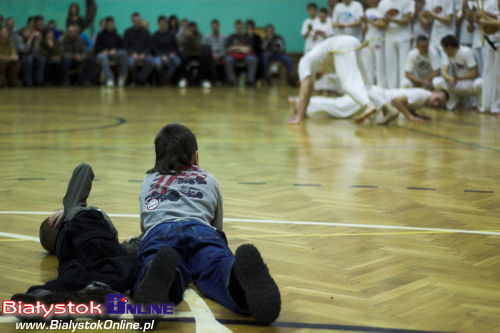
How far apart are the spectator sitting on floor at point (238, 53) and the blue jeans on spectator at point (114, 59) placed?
2380 millimetres

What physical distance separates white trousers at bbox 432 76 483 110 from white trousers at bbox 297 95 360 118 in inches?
74.8

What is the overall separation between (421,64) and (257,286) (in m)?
8.40

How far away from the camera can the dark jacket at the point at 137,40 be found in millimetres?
15305

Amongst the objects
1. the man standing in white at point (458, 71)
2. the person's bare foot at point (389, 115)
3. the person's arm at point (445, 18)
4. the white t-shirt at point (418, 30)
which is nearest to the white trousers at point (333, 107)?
the person's bare foot at point (389, 115)

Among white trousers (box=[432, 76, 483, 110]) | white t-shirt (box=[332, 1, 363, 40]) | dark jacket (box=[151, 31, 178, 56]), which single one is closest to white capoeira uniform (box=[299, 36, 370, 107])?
white trousers (box=[432, 76, 483, 110])

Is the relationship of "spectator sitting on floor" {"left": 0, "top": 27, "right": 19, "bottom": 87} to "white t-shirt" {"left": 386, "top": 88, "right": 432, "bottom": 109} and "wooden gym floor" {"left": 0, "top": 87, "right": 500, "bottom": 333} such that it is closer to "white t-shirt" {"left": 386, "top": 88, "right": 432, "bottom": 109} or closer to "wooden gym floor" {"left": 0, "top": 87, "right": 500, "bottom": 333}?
"wooden gym floor" {"left": 0, "top": 87, "right": 500, "bottom": 333}

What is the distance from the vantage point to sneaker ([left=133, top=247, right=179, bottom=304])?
1819mm

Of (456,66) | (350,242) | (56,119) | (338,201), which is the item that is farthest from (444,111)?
(350,242)

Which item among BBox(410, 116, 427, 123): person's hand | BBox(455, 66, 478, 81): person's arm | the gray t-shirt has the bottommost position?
BBox(410, 116, 427, 123): person's hand

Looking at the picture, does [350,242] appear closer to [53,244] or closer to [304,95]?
[53,244]

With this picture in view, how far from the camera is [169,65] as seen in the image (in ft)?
51.2

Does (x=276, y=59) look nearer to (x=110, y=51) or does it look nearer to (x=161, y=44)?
(x=161, y=44)

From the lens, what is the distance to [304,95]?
752 cm

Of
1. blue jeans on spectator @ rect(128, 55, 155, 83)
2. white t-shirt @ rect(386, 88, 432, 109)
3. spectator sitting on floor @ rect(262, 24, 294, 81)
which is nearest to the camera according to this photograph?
white t-shirt @ rect(386, 88, 432, 109)
